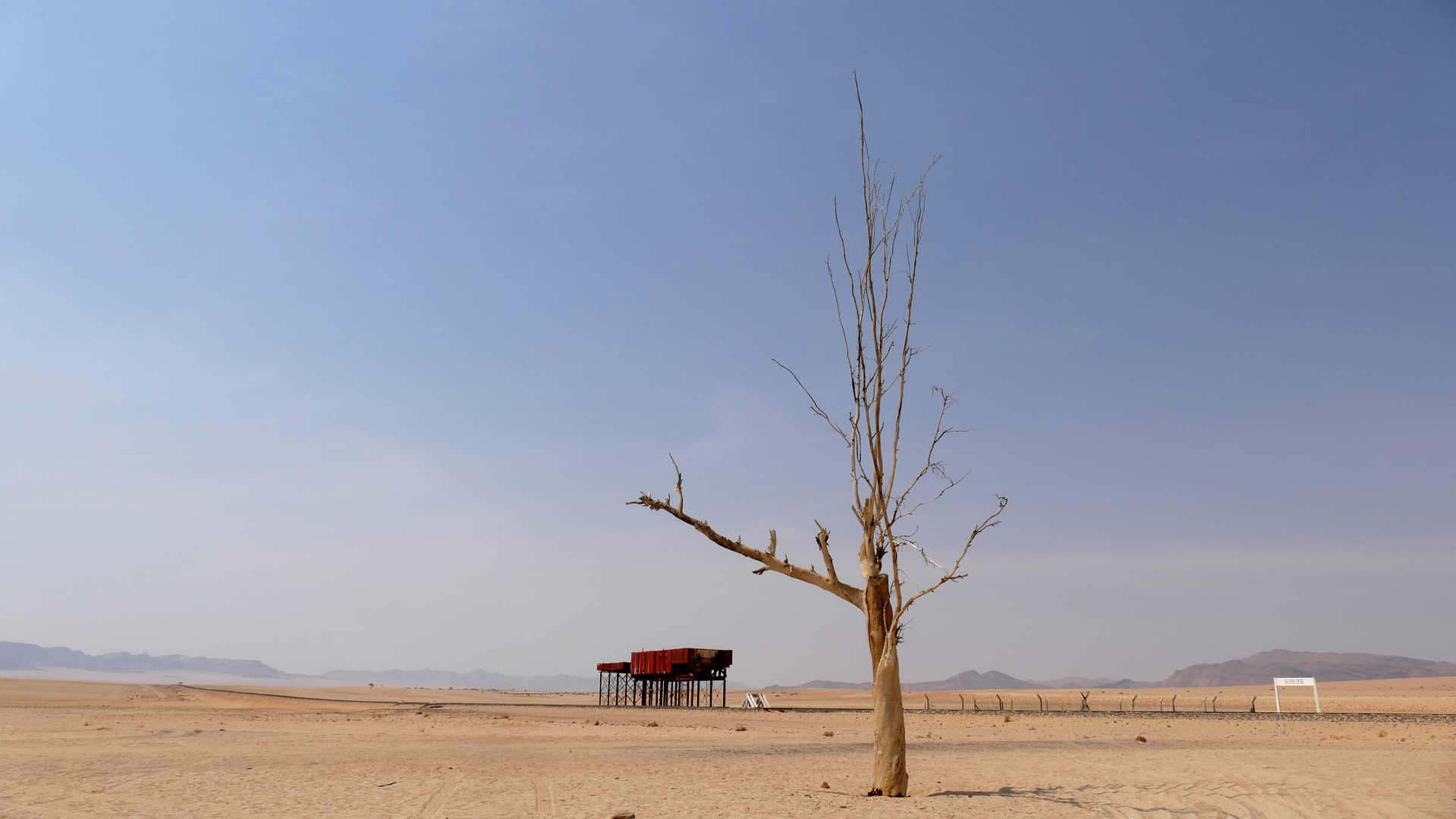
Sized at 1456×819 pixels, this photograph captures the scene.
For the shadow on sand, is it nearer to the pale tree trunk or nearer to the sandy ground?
the sandy ground

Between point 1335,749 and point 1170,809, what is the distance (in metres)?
15.3

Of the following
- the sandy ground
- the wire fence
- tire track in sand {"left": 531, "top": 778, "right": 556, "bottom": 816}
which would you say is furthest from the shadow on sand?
the wire fence

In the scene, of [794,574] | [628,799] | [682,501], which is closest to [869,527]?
[794,574]

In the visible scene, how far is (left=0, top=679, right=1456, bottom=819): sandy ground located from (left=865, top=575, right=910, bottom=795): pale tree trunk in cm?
48

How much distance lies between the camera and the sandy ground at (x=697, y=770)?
12930mm

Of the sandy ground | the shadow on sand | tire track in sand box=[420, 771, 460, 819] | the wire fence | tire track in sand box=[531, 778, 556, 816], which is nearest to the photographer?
tire track in sand box=[420, 771, 460, 819]

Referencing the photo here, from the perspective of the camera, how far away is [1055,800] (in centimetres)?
1320

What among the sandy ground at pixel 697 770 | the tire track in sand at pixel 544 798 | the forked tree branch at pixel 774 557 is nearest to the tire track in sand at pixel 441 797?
the sandy ground at pixel 697 770

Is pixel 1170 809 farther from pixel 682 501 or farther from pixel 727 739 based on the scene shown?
pixel 727 739

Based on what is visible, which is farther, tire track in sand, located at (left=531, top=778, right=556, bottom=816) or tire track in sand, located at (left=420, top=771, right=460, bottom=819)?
tire track in sand, located at (left=531, top=778, right=556, bottom=816)

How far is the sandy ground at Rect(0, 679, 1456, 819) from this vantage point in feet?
42.4

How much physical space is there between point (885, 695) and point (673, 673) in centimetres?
5032

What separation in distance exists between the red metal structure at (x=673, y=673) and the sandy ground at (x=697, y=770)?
25235 millimetres

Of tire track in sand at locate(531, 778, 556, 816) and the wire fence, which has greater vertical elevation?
tire track in sand at locate(531, 778, 556, 816)
